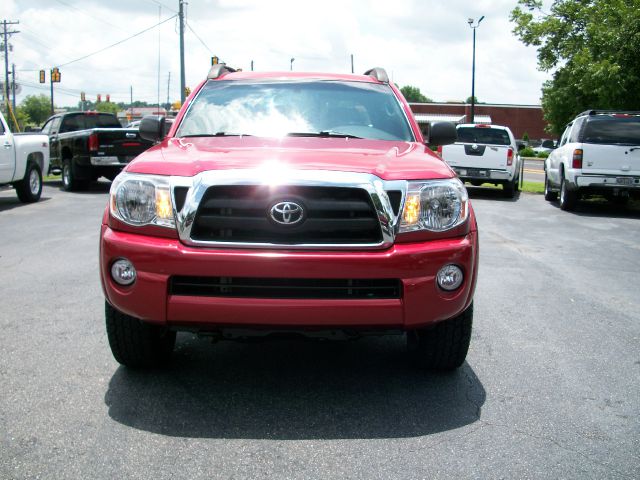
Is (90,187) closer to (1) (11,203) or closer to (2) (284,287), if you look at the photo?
(1) (11,203)

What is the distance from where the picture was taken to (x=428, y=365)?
14.1 ft

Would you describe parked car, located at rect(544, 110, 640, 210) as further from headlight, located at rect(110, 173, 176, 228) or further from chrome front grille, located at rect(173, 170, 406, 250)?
headlight, located at rect(110, 173, 176, 228)

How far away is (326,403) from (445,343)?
777mm

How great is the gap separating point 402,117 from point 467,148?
1313 centimetres

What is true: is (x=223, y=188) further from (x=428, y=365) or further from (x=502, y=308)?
(x=502, y=308)

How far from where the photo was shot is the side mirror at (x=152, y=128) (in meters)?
5.48

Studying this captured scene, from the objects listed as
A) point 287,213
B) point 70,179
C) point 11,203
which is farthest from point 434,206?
point 70,179

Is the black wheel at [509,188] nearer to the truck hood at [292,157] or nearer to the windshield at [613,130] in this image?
the windshield at [613,130]

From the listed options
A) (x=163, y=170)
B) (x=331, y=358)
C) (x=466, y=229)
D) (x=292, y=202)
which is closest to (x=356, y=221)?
(x=292, y=202)

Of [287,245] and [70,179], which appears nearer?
[287,245]

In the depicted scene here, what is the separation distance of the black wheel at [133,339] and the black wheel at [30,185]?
1131 centimetres

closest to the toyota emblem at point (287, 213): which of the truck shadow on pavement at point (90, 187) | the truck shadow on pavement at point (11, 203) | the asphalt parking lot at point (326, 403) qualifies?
the asphalt parking lot at point (326, 403)

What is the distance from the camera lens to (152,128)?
18.0 feet

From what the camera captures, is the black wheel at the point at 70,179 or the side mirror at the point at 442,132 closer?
the side mirror at the point at 442,132
